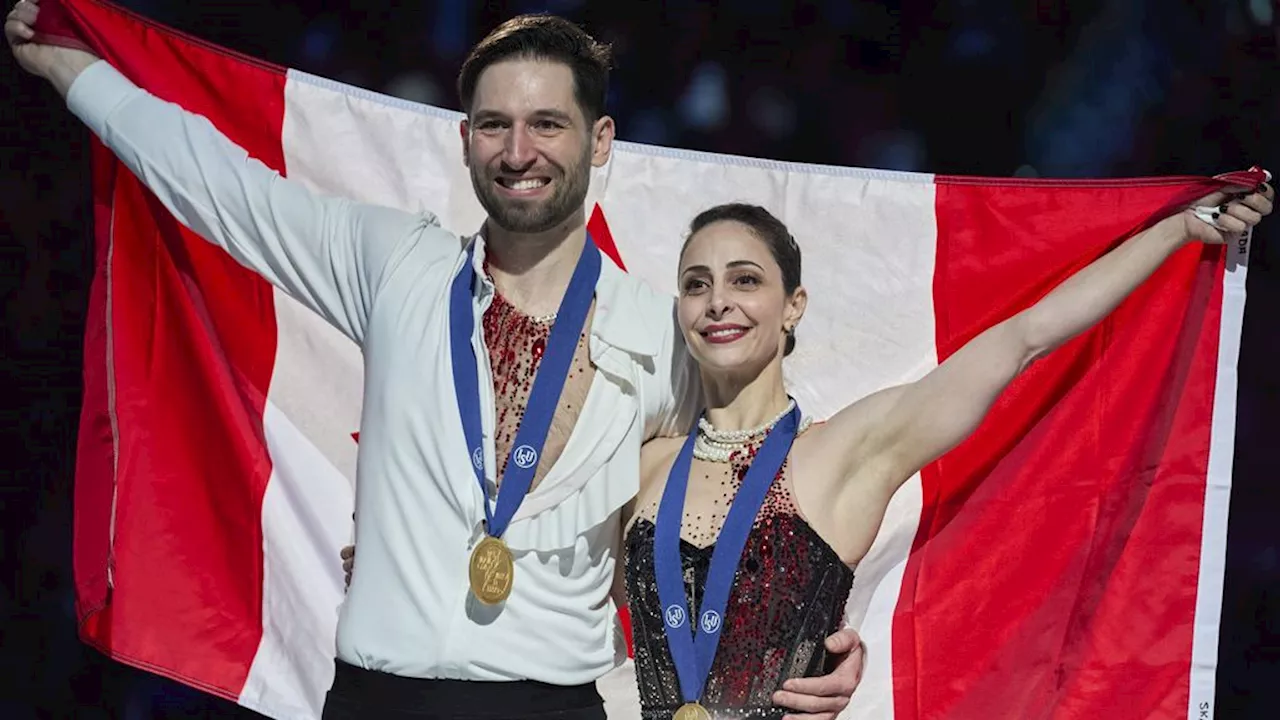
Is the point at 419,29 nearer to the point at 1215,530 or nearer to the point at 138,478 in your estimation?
the point at 138,478

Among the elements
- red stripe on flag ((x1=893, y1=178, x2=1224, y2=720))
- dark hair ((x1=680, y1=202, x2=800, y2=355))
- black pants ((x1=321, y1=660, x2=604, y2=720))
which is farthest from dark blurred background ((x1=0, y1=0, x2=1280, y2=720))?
black pants ((x1=321, y1=660, x2=604, y2=720))

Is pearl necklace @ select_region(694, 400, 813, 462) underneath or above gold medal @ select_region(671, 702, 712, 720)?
above

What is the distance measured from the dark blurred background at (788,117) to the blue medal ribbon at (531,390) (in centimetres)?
185

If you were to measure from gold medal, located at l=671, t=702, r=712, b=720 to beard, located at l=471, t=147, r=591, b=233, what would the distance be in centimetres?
86

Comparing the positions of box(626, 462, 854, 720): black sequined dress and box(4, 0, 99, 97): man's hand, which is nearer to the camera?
box(626, 462, 854, 720): black sequined dress

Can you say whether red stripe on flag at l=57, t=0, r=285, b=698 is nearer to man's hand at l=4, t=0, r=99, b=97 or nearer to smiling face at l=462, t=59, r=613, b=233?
man's hand at l=4, t=0, r=99, b=97

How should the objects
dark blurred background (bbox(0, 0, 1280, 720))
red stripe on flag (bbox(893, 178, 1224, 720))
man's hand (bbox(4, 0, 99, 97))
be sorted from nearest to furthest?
1. man's hand (bbox(4, 0, 99, 97))
2. red stripe on flag (bbox(893, 178, 1224, 720))
3. dark blurred background (bbox(0, 0, 1280, 720))

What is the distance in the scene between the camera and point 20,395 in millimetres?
4223

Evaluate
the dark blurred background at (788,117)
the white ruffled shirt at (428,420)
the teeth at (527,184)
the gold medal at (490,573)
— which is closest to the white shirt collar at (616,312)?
the white ruffled shirt at (428,420)

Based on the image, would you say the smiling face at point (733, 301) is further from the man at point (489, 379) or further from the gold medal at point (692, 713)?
the gold medal at point (692, 713)

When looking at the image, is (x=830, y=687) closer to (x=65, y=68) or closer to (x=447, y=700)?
(x=447, y=700)

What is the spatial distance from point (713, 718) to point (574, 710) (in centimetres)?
23

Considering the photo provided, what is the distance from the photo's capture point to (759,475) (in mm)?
2783

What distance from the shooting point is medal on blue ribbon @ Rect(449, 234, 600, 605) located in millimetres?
2611
